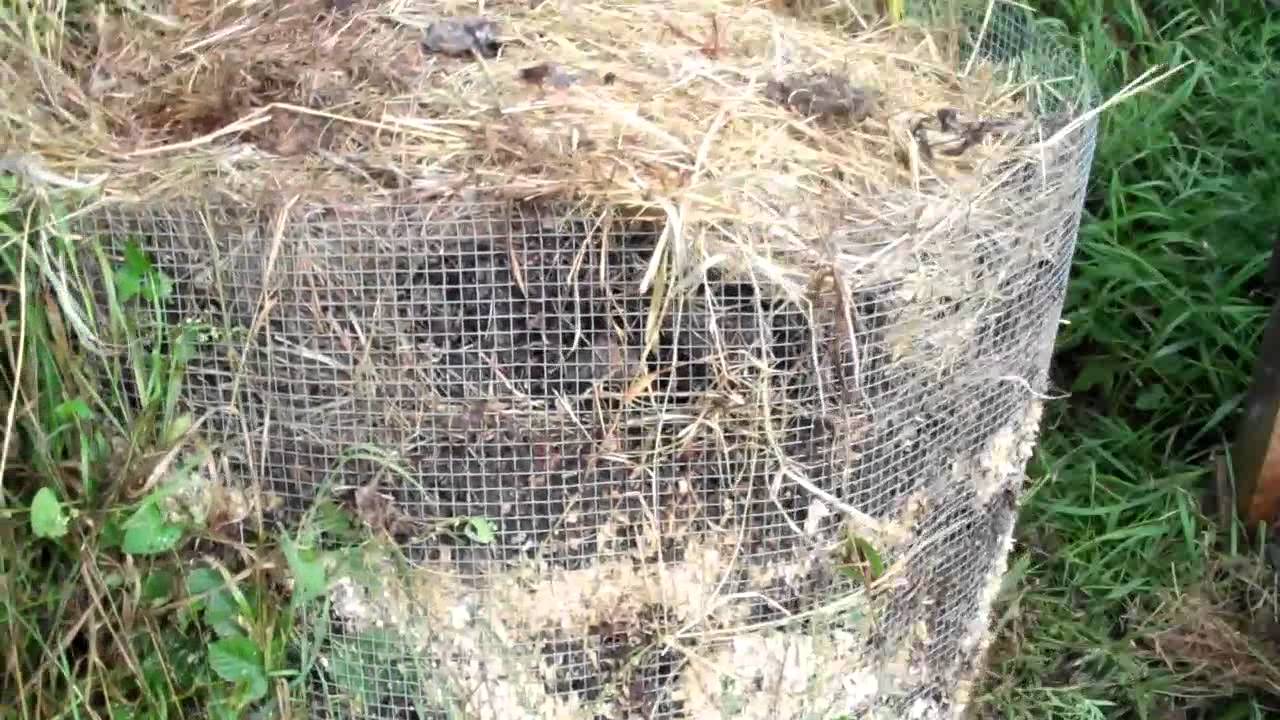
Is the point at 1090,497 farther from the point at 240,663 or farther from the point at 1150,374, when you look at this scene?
the point at 240,663

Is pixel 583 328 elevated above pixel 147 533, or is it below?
above

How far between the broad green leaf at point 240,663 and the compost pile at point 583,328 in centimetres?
8

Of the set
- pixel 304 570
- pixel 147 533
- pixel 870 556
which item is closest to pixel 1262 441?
pixel 870 556

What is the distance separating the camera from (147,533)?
125 cm

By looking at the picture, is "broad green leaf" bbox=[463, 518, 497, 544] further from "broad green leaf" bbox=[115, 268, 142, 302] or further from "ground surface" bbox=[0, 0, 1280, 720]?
"broad green leaf" bbox=[115, 268, 142, 302]

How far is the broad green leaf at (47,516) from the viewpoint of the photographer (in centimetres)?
123

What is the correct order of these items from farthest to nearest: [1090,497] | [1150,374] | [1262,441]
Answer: [1150,374] < [1090,497] < [1262,441]

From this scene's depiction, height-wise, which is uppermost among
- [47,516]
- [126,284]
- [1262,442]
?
[126,284]

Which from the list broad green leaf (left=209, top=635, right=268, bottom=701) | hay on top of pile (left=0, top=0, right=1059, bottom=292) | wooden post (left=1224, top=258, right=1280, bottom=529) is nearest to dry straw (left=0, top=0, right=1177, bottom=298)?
hay on top of pile (left=0, top=0, right=1059, bottom=292)

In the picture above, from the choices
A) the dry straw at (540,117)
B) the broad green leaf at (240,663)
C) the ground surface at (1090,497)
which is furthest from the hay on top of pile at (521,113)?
the broad green leaf at (240,663)

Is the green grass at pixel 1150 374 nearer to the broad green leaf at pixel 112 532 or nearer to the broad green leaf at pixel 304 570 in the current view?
the broad green leaf at pixel 304 570

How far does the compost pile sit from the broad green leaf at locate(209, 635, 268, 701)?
0.08 m

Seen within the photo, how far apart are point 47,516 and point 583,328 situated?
0.60m

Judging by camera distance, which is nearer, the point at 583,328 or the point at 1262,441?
the point at 583,328
